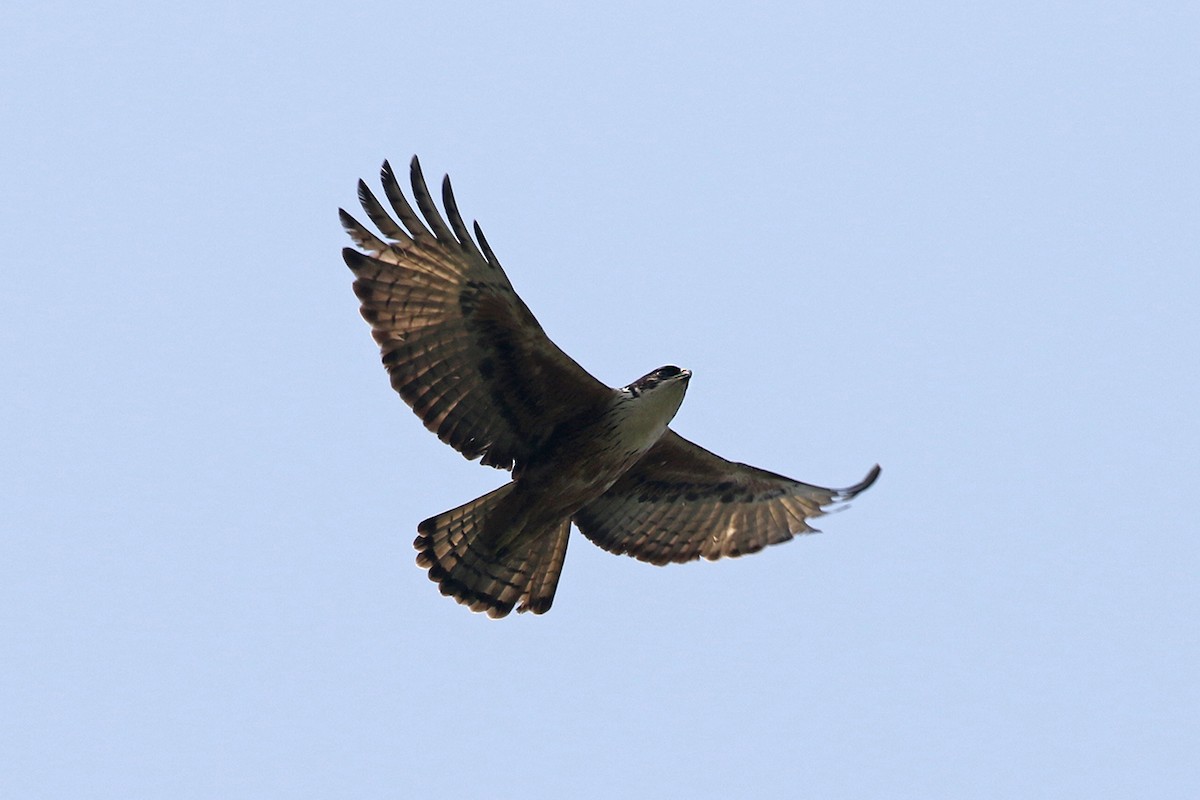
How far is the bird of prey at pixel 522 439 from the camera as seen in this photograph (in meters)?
12.1

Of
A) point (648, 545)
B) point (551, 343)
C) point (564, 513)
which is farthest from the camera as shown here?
point (648, 545)

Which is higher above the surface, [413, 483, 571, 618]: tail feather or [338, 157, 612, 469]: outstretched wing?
[338, 157, 612, 469]: outstretched wing

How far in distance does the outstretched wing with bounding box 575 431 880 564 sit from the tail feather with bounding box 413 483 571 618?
0.65m

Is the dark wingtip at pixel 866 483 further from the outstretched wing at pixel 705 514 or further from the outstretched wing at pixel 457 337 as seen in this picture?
the outstretched wing at pixel 457 337

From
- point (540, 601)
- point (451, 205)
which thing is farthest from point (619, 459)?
point (451, 205)

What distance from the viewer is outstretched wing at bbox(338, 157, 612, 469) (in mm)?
11953

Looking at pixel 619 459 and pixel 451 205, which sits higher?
pixel 451 205

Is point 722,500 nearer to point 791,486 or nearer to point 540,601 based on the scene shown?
point 791,486

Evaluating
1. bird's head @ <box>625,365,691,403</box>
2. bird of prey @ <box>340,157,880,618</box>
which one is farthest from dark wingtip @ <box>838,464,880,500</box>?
bird's head @ <box>625,365,691,403</box>

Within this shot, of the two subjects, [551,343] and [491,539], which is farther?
[491,539]

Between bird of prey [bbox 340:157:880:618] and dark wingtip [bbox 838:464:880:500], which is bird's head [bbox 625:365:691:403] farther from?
dark wingtip [bbox 838:464:880:500]

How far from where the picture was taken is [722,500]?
46.6 ft

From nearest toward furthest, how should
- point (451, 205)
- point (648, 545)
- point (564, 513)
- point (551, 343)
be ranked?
point (451, 205)
point (551, 343)
point (564, 513)
point (648, 545)

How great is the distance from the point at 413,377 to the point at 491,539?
1.62 m
